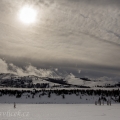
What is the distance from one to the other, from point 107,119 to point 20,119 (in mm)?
16537

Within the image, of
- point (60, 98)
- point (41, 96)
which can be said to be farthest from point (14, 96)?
point (60, 98)

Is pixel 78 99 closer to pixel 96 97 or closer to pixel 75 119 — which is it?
pixel 96 97

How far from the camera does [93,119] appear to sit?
37.1 meters

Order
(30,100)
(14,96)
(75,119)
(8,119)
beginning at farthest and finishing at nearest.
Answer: (14,96), (30,100), (75,119), (8,119)

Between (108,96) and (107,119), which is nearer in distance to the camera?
(107,119)

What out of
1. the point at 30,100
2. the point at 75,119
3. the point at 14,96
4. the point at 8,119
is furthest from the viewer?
the point at 14,96

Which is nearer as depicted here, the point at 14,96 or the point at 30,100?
the point at 30,100

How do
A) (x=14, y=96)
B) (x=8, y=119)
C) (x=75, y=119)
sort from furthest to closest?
1. (x=14, y=96)
2. (x=75, y=119)
3. (x=8, y=119)

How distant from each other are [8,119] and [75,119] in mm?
12269

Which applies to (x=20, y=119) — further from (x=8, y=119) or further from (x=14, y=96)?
(x=14, y=96)

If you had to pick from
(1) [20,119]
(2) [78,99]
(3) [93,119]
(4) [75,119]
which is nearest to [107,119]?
(3) [93,119]

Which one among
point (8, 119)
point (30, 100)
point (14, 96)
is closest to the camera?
point (8, 119)

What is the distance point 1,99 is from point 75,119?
307 ft

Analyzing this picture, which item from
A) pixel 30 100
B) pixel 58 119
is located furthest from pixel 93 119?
pixel 30 100
